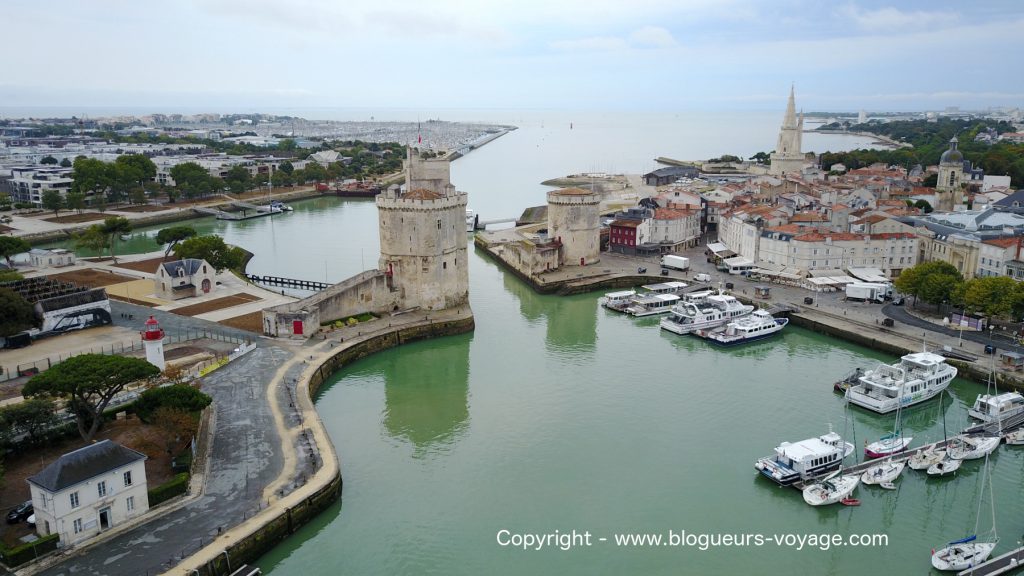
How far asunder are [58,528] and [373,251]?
3395 cm

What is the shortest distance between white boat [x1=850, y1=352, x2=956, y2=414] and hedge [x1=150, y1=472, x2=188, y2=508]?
1849 centimetres

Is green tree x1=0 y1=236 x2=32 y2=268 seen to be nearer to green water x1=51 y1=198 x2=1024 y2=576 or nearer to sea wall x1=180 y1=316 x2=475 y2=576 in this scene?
green water x1=51 y1=198 x2=1024 y2=576

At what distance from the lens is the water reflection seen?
2003 cm

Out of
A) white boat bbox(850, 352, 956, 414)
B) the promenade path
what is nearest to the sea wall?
the promenade path

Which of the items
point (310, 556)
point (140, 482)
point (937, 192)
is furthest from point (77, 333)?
point (937, 192)

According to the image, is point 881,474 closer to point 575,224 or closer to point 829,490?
point 829,490

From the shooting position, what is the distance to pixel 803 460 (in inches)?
665

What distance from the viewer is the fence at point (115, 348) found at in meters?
21.5

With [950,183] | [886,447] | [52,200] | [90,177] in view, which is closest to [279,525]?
[886,447]

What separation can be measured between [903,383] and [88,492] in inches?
835

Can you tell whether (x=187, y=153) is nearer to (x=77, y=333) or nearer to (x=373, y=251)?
(x=373, y=251)

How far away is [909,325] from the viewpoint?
1068 inches

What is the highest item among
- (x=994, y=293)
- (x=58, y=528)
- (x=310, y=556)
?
(x=994, y=293)

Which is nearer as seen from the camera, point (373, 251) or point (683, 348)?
point (683, 348)
